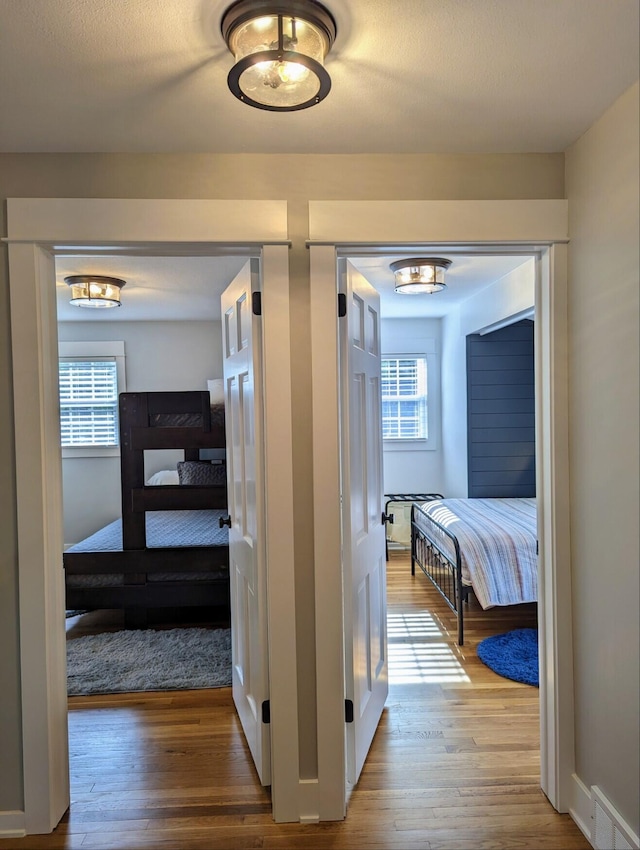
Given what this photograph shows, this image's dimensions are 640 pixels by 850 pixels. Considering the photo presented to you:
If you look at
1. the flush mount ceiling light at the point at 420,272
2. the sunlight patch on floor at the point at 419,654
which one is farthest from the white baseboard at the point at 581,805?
the flush mount ceiling light at the point at 420,272

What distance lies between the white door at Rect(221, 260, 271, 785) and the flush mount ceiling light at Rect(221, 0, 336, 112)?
0.84m

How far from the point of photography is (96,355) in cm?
578

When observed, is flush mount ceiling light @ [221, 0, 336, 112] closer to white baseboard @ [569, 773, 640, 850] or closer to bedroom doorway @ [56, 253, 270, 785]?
bedroom doorway @ [56, 253, 270, 785]

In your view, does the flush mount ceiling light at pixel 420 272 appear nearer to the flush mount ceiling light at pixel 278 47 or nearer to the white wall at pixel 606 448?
the white wall at pixel 606 448

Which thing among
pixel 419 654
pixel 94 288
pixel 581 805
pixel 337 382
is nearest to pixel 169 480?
pixel 94 288

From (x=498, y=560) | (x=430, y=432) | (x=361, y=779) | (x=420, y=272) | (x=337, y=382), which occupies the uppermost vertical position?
(x=420, y=272)

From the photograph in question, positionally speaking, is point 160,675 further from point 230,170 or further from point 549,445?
point 230,170

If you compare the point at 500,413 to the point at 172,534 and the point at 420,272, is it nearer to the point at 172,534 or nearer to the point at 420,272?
the point at 420,272

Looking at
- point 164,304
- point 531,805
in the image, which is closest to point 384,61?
point 531,805

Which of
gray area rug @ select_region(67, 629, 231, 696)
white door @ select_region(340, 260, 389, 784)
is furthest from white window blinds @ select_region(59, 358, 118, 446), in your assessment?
white door @ select_region(340, 260, 389, 784)

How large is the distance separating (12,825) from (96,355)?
4538mm

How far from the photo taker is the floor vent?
168 cm

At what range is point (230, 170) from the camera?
1.98 meters

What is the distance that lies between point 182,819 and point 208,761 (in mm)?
360
